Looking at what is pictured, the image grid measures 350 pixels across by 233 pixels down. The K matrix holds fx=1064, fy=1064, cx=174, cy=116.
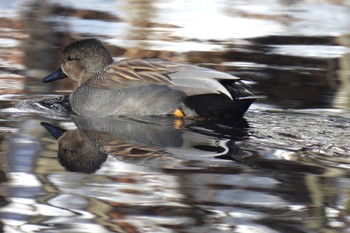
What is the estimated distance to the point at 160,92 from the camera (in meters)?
8.88

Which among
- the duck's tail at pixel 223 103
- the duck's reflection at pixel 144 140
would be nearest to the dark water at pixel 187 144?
the duck's reflection at pixel 144 140

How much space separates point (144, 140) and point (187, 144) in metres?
0.32

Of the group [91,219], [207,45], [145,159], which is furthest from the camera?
[207,45]

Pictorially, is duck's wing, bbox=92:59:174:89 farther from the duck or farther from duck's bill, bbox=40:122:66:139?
duck's bill, bbox=40:122:66:139

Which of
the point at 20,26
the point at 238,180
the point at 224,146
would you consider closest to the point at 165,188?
the point at 238,180

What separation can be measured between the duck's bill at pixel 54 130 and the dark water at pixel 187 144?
31mm

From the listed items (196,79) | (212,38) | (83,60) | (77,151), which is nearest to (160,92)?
(196,79)

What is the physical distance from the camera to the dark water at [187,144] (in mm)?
5824

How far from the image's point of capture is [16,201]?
5996 millimetres

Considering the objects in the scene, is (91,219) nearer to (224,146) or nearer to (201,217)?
(201,217)

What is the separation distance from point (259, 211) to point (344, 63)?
18.8ft

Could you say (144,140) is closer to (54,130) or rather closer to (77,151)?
(77,151)

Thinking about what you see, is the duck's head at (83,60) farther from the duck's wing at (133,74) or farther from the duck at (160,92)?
the duck's wing at (133,74)

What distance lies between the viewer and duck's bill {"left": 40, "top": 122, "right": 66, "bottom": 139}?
8039 mm
